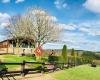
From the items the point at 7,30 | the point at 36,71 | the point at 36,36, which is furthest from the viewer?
the point at 7,30

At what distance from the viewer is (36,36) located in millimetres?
71562

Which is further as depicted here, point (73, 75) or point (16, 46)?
point (16, 46)

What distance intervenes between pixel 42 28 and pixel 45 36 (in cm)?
262

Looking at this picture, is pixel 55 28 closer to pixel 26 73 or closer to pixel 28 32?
pixel 28 32

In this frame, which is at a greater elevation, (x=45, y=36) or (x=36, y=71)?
(x=45, y=36)

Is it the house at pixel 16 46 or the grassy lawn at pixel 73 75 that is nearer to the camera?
the grassy lawn at pixel 73 75

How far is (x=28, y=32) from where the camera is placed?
243ft

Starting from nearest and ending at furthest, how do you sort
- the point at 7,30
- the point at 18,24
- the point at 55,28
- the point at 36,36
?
1. the point at 36,36
2. the point at 55,28
3. the point at 18,24
4. the point at 7,30

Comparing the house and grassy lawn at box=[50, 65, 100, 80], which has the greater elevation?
the house

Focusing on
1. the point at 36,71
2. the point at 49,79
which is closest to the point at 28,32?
the point at 36,71

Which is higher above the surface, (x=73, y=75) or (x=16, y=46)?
(x=16, y=46)

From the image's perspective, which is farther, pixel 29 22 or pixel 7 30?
pixel 7 30

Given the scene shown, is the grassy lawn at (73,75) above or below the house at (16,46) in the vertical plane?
below

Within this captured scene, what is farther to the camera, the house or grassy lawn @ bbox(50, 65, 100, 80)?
the house
